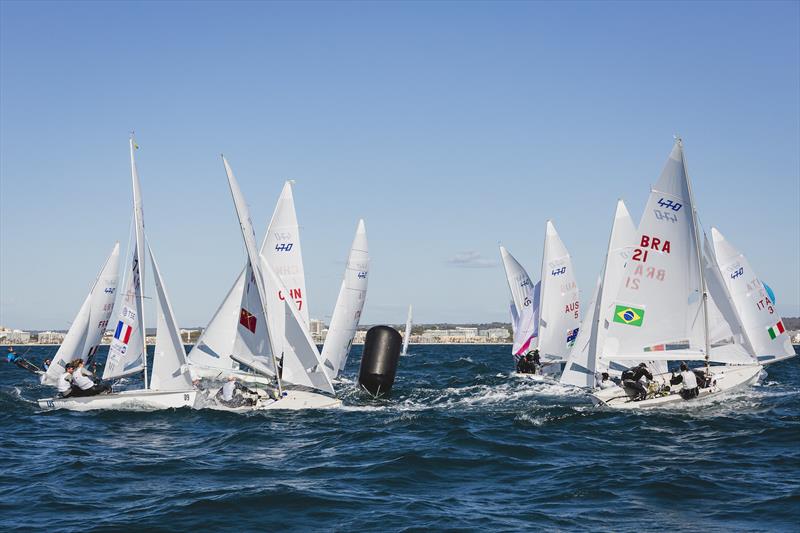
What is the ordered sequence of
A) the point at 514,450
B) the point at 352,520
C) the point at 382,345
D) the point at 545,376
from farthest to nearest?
the point at 545,376
the point at 382,345
the point at 514,450
the point at 352,520

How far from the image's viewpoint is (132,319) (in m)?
26.3

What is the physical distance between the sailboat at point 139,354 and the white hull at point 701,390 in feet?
41.8

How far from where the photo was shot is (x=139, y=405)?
80.6 feet

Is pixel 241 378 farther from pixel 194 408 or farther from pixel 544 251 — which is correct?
pixel 544 251

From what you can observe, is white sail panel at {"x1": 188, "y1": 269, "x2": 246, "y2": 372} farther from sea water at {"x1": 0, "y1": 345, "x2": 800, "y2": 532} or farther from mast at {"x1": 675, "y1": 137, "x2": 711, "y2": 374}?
mast at {"x1": 675, "y1": 137, "x2": 711, "y2": 374}

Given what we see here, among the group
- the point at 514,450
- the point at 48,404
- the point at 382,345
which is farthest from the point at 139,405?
the point at 514,450

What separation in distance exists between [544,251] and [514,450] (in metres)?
22.6

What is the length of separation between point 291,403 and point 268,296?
4.10 metres

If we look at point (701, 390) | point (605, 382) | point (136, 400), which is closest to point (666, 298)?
point (701, 390)

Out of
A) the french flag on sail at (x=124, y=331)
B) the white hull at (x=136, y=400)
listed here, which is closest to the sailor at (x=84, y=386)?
the white hull at (x=136, y=400)

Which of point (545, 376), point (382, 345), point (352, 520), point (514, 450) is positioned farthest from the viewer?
point (545, 376)

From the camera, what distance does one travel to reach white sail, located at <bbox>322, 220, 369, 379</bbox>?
107 ft

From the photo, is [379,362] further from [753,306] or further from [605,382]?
[753,306]

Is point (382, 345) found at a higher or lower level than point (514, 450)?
higher
